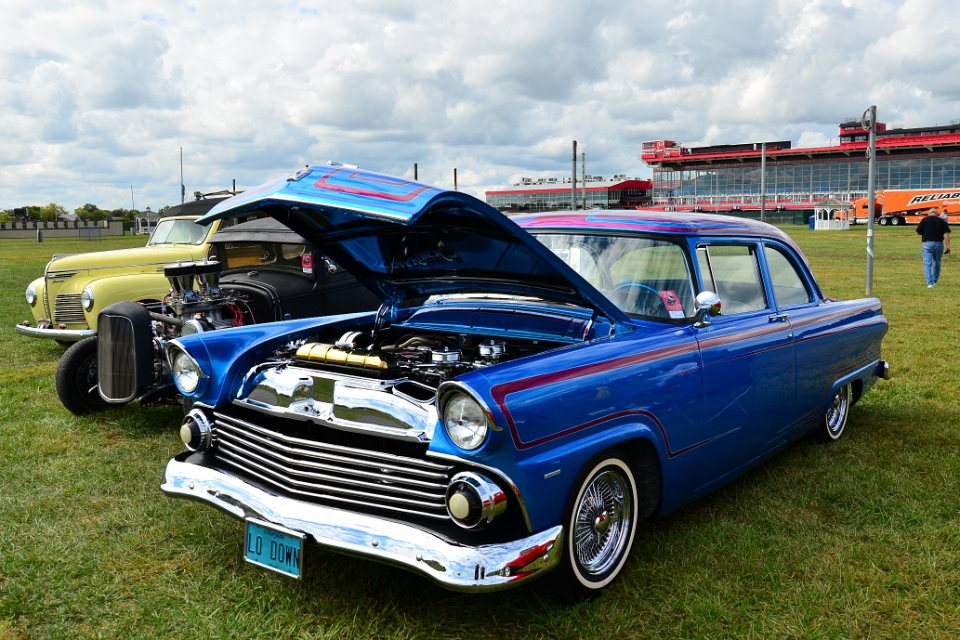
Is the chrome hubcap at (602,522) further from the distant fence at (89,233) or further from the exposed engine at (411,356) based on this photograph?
the distant fence at (89,233)

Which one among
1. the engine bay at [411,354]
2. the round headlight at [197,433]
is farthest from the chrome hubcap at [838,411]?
the round headlight at [197,433]

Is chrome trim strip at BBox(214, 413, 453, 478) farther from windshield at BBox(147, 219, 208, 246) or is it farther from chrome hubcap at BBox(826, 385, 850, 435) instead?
windshield at BBox(147, 219, 208, 246)

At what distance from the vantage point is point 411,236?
12.6ft

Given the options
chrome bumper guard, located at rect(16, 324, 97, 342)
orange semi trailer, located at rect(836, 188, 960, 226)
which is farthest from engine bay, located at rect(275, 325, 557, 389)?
orange semi trailer, located at rect(836, 188, 960, 226)

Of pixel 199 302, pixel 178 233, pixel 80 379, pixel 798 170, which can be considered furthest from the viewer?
pixel 798 170

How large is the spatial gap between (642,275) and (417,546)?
1.79 m

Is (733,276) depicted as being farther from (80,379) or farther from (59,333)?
(59,333)

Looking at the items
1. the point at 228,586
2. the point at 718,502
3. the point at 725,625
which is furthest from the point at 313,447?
the point at 718,502

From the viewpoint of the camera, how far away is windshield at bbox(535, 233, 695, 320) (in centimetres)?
371

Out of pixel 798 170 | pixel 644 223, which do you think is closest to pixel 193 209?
pixel 644 223

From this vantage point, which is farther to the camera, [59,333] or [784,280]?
[59,333]

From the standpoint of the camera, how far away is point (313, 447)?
3.01 metres

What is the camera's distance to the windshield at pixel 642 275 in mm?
3709

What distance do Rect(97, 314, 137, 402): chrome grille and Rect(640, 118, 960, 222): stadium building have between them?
73.1 metres
